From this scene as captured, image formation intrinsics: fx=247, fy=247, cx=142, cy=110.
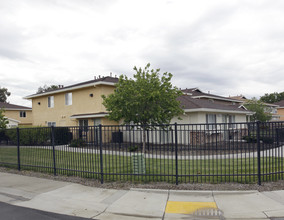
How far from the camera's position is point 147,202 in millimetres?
6086

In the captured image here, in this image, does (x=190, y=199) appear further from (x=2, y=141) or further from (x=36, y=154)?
(x=2, y=141)

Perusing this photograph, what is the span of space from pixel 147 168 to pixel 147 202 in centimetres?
346

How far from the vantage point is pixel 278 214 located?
5160 millimetres

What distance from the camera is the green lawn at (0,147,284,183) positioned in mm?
7417

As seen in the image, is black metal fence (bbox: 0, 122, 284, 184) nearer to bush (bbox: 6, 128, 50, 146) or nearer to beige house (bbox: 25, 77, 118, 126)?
bush (bbox: 6, 128, 50, 146)

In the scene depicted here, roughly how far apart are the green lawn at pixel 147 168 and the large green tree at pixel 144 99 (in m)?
5.64

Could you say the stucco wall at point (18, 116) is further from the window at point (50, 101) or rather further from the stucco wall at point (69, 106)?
the window at point (50, 101)

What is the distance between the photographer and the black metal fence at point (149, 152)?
7.32 meters

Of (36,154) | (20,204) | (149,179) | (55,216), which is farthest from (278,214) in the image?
(36,154)

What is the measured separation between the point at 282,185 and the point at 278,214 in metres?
2.22

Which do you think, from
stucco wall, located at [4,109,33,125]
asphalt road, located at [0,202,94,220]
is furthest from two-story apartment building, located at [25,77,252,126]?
asphalt road, located at [0,202,94,220]

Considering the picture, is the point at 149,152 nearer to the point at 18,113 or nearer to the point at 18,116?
the point at 18,116

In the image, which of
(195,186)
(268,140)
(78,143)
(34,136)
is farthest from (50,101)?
(268,140)

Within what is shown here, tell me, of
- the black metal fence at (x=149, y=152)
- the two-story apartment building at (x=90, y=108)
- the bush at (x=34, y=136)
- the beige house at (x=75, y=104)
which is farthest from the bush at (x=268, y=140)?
the beige house at (x=75, y=104)
